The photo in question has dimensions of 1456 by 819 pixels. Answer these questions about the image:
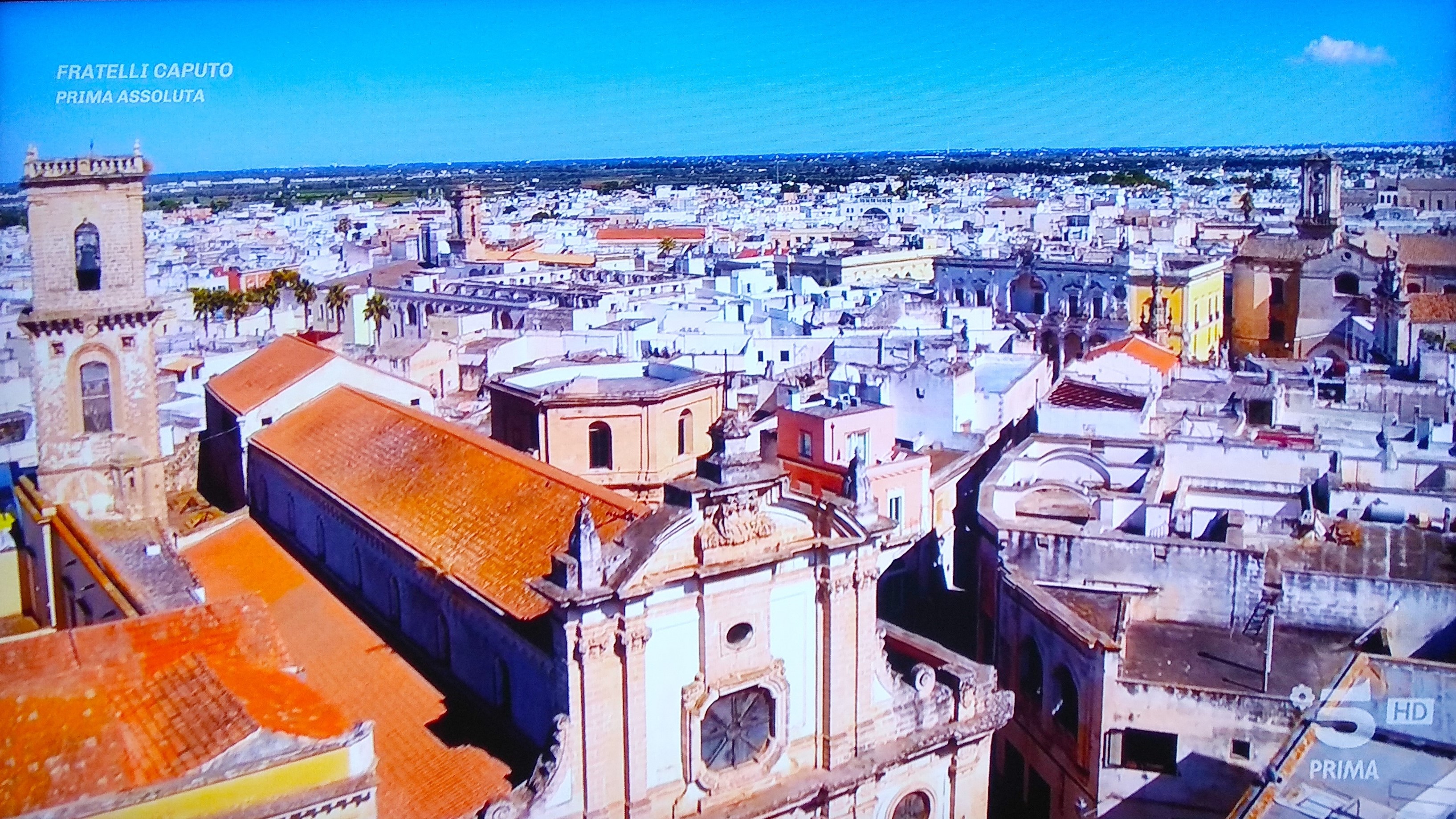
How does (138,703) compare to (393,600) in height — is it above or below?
above

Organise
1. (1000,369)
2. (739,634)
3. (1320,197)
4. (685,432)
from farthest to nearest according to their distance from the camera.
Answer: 1. (1320,197)
2. (1000,369)
3. (685,432)
4. (739,634)

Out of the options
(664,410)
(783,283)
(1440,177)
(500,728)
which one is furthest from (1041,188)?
(500,728)

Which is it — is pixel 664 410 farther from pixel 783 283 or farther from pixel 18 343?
pixel 783 283

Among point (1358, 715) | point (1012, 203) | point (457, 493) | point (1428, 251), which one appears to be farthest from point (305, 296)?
point (1012, 203)

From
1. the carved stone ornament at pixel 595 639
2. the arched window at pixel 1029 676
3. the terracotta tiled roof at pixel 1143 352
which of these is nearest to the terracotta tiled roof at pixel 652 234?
the terracotta tiled roof at pixel 1143 352

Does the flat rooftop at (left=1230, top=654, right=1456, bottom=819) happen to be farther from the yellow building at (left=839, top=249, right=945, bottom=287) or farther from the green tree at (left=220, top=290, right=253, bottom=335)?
the yellow building at (left=839, top=249, right=945, bottom=287)

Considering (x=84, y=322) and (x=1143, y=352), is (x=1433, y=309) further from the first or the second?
(x=84, y=322)
